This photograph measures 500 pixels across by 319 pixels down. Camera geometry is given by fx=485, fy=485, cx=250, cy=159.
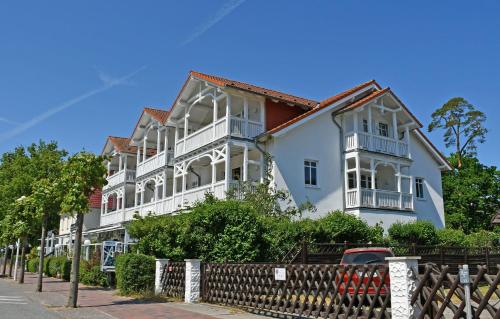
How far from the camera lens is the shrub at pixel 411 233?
24.5 m

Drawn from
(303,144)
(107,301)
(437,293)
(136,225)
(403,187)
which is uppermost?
(303,144)

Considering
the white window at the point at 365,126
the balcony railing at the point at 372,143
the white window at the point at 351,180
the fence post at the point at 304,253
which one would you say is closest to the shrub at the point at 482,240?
the balcony railing at the point at 372,143

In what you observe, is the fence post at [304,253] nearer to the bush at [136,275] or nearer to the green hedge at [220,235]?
the green hedge at [220,235]

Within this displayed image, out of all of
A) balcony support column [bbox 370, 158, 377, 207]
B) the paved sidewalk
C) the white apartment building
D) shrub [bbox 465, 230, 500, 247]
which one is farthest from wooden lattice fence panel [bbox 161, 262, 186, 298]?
shrub [bbox 465, 230, 500, 247]

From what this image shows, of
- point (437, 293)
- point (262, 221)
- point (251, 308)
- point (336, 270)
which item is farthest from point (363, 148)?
point (437, 293)

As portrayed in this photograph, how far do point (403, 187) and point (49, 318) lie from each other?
22.3 metres

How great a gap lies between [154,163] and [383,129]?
15078 millimetres

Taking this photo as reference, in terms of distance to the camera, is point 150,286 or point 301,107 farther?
point 301,107

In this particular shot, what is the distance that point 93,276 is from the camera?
24.1 meters

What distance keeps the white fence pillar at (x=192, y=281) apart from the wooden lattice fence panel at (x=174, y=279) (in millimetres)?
565

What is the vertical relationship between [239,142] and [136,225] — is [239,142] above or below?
above

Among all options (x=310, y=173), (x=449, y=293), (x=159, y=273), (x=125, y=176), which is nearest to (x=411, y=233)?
(x=310, y=173)

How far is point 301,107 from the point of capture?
91.1ft

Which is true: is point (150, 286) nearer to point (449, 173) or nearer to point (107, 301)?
point (107, 301)
